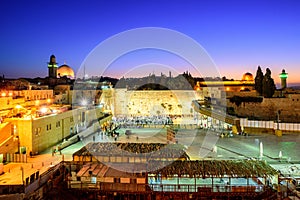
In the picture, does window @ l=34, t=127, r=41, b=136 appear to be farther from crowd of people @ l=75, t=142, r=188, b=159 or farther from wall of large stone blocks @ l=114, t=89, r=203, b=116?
wall of large stone blocks @ l=114, t=89, r=203, b=116

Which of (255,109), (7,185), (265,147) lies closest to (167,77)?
(255,109)

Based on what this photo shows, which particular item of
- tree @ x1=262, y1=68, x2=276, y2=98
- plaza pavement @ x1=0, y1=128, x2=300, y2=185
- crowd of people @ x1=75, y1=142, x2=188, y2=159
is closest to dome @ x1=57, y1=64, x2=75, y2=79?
plaza pavement @ x1=0, y1=128, x2=300, y2=185

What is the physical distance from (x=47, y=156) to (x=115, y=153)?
3.69 m

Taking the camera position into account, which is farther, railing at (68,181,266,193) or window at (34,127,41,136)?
window at (34,127,41,136)

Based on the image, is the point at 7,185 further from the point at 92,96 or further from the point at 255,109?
the point at 92,96

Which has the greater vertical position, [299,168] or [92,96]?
[92,96]

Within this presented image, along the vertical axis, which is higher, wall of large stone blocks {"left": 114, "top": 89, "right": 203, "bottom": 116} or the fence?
wall of large stone blocks {"left": 114, "top": 89, "right": 203, "bottom": 116}

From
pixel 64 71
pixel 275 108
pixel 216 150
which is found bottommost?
pixel 216 150

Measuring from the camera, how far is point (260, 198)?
8258 millimetres

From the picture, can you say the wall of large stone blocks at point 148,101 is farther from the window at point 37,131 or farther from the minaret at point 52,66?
the window at point 37,131

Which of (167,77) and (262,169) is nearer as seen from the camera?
(262,169)

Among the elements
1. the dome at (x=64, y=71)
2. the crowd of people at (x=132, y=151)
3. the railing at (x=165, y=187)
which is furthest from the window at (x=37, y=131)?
the dome at (x=64, y=71)

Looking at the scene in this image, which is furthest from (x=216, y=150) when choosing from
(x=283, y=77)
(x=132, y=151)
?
(x=283, y=77)

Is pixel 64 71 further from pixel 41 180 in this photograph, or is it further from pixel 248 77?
pixel 41 180
